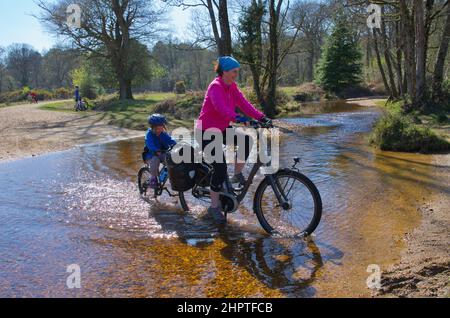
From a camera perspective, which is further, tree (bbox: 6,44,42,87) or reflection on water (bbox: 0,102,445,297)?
tree (bbox: 6,44,42,87)

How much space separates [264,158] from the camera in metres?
5.22

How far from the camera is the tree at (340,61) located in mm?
37469

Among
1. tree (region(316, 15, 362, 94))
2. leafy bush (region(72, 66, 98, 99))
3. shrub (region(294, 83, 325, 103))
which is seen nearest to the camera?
shrub (region(294, 83, 325, 103))

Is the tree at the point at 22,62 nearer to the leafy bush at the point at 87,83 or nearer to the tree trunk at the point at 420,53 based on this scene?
the leafy bush at the point at 87,83

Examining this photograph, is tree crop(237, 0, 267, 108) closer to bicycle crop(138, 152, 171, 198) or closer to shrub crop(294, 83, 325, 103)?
shrub crop(294, 83, 325, 103)

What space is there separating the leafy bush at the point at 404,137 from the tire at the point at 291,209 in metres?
5.54

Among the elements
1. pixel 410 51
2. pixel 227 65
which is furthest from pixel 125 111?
pixel 227 65

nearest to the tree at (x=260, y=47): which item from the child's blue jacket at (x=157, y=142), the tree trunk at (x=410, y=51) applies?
the tree trunk at (x=410, y=51)

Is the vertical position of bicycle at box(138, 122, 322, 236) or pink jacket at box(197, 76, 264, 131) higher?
pink jacket at box(197, 76, 264, 131)

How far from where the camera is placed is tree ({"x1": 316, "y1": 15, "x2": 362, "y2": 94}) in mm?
37469

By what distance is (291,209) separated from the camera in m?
5.38

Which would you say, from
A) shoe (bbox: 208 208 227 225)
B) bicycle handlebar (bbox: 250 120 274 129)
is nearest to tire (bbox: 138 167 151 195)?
shoe (bbox: 208 208 227 225)

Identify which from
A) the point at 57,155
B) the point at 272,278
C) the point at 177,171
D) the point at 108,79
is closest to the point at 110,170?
the point at 57,155

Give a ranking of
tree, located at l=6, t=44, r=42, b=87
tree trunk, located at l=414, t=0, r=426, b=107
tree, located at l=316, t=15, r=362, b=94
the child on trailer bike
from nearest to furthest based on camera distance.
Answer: the child on trailer bike, tree trunk, located at l=414, t=0, r=426, b=107, tree, located at l=316, t=15, r=362, b=94, tree, located at l=6, t=44, r=42, b=87
